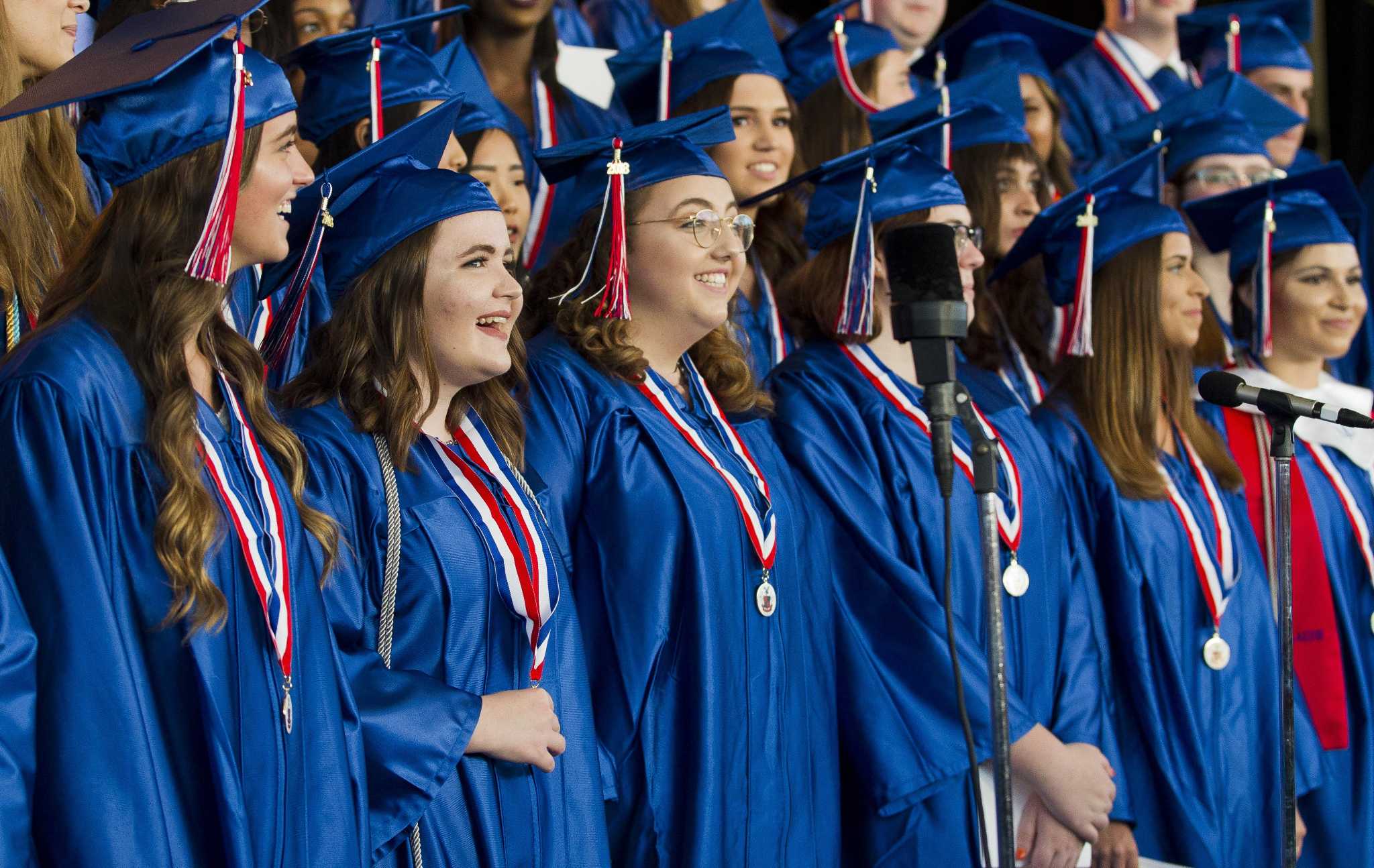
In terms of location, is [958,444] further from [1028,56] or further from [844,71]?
[1028,56]

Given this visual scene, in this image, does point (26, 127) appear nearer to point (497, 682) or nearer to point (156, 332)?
point (156, 332)

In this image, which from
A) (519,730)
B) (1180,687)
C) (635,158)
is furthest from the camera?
(1180,687)

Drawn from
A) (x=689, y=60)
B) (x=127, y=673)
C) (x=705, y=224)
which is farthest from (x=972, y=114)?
(x=127, y=673)

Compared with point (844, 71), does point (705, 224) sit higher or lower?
lower

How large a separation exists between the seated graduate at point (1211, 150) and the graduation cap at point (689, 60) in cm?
150

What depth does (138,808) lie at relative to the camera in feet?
6.37

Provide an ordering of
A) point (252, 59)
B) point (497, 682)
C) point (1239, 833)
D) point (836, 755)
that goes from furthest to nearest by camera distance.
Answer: point (1239, 833) → point (836, 755) → point (497, 682) → point (252, 59)

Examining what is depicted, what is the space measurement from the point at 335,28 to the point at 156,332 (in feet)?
6.42

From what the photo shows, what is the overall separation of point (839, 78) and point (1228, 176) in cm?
127

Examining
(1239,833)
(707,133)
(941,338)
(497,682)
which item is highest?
(707,133)

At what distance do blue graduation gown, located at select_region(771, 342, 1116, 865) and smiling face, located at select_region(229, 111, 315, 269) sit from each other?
1314mm

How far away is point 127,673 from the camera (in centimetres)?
196

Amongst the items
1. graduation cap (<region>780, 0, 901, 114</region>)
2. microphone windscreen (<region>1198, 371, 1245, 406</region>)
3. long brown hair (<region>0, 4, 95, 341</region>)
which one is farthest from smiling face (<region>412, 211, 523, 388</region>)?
graduation cap (<region>780, 0, 901, 114</region>)

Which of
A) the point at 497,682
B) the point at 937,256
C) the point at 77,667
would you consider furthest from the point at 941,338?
the point at 77,667
